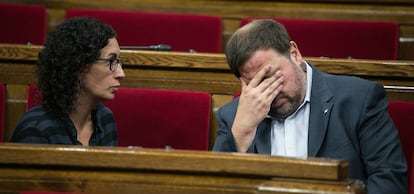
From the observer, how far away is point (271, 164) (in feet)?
1.56

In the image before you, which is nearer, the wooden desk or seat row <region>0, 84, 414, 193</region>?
the wooden desk

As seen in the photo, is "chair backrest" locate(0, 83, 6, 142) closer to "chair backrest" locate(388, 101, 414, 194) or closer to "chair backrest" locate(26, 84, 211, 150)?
"chair backrest" locate(26, 84, 211, 150)

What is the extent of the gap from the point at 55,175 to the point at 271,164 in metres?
0.13

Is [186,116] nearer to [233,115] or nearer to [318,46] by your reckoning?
[233,115]

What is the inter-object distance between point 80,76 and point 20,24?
38 cm

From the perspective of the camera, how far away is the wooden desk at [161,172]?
1.55 ft

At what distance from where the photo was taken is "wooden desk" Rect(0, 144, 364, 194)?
0.47m

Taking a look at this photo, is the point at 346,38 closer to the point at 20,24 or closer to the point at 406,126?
the point at 406,126

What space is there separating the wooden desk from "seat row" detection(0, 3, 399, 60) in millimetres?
716

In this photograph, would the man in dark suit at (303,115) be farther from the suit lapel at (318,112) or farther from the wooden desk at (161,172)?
the wooden desk at (161,172)

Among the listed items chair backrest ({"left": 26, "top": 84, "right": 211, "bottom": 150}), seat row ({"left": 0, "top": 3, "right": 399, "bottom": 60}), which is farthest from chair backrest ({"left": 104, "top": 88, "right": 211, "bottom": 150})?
seat row ({"left": 0, "top": 3, "right": 399, "bottom": 60})

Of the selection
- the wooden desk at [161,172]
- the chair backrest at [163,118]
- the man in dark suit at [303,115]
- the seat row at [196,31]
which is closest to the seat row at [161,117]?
the chair backrest at [163,118]

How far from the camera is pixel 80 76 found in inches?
36.3

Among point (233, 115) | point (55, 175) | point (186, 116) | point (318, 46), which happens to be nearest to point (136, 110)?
point (186, 116)
